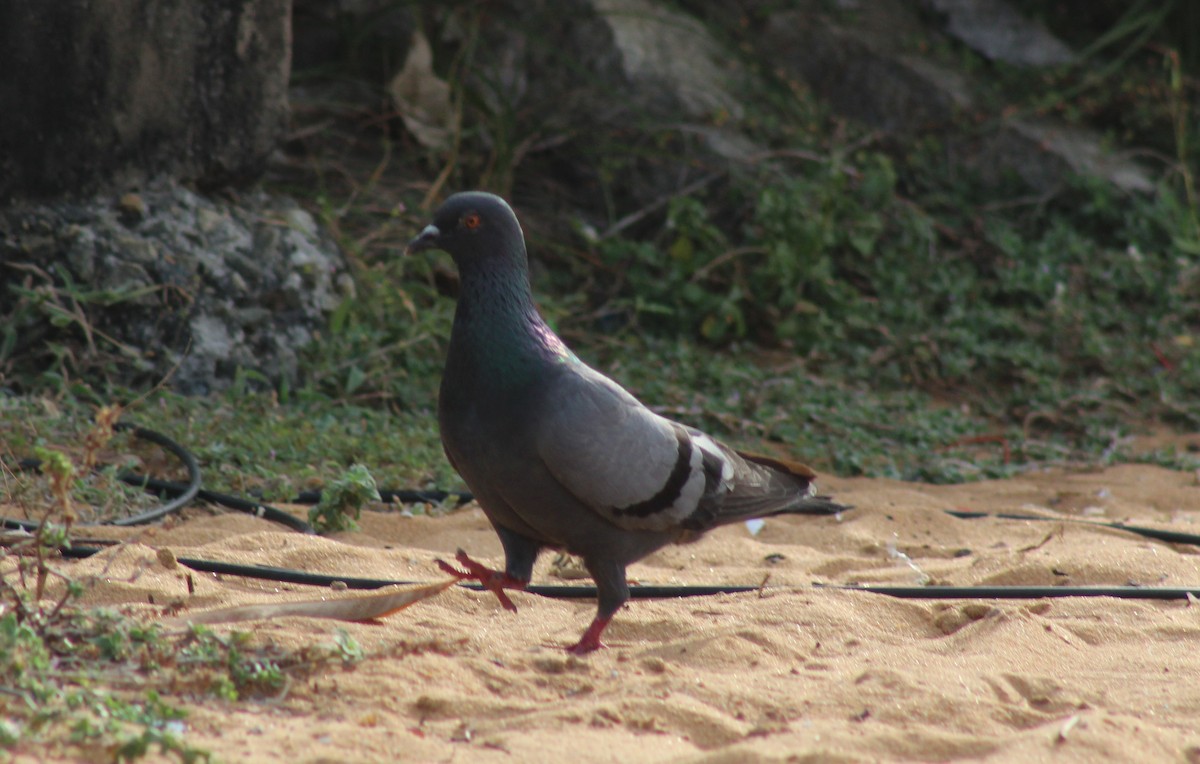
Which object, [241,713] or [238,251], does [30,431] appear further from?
[241,713]

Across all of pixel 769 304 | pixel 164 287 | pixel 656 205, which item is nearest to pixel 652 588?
pixel 164 287

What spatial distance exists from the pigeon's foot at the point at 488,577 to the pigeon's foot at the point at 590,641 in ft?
0.75

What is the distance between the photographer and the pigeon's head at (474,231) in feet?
10.7

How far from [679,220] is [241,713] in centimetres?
540

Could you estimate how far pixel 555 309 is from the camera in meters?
6.57

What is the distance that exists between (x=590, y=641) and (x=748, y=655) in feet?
1.18

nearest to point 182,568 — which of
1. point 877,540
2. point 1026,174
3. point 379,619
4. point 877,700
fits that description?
point 379,619

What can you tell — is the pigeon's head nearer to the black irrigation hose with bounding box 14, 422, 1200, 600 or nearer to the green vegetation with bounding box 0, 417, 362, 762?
the black irrigation hose with bounding box 14, 422, 1200, 600

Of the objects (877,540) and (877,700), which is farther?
(877,540)

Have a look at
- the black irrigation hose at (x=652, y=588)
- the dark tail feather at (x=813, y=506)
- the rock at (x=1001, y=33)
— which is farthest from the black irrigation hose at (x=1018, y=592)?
the rock at (x=1001, y=33)

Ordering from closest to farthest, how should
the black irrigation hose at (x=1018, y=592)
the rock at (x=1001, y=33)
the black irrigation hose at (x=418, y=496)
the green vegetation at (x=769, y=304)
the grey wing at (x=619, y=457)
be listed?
the grey wing at (x=619, y=457) < the black irrigation hose at (x=1018, y=592) < the black irrigation hose at (x=418, y=496) < the green vegetation at (x=769, y=304) < the rock at (x=1001, y=33)

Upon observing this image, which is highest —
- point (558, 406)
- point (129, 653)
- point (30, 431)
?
point (558, 406)

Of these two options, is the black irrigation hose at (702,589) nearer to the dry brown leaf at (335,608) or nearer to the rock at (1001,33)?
the dry brown leaf at (335,608)

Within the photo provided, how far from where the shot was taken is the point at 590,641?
300 cm
